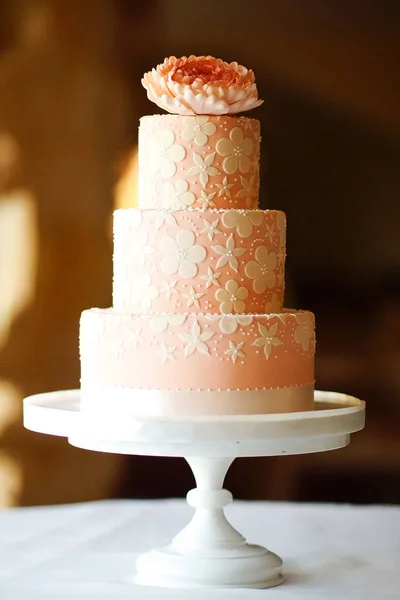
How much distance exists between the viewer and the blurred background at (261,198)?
2.72 m

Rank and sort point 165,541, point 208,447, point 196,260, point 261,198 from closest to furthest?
point 208,447, point 196,260, point 165,541, point 261,198

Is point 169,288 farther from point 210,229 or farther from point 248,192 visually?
point 248,192

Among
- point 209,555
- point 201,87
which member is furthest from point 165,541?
point 201,87

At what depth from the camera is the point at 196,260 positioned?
1.88m

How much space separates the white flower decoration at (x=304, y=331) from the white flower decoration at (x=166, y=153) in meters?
0.32

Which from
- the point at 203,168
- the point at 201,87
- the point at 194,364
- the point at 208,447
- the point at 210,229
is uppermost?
the point at 201,87

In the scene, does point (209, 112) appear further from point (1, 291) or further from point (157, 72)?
point (1, 291)

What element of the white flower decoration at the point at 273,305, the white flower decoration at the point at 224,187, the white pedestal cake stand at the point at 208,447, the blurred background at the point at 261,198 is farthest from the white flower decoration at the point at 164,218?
the blurred background at the point at 261,198

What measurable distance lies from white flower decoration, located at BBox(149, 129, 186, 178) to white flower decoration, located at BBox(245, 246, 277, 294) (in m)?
0.20

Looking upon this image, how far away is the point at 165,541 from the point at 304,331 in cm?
56

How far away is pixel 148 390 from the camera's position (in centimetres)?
185

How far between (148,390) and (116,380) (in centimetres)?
6

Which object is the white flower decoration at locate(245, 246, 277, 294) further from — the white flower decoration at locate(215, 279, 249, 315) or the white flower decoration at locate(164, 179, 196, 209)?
the white flower decoration at locate(164, 179, 196, 209)

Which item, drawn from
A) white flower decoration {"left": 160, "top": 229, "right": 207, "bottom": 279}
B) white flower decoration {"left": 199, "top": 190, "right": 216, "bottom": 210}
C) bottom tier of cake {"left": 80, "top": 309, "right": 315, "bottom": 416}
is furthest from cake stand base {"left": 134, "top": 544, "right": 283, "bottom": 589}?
white flower decoration {"left": 199, "top": 190, "right": 216, "bottom": 210}
